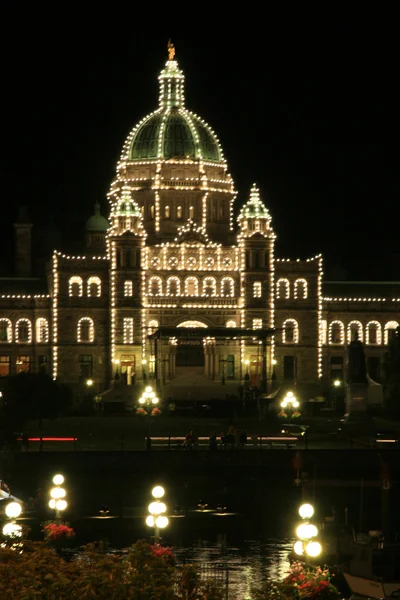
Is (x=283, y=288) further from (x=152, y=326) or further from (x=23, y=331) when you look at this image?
(x=23, y=331)

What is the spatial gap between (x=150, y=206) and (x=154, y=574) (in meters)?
128

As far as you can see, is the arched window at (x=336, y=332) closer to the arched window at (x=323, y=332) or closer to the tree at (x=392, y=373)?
the arched window at (x=323, y=332)

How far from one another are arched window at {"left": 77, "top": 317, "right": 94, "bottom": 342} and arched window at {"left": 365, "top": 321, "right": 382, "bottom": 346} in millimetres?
26864

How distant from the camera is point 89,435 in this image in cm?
11038

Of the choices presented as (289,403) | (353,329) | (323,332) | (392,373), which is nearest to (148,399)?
(289,403)

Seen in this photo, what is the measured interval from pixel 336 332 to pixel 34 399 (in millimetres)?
55512

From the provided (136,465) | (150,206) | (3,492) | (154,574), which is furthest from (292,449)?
(150,206)

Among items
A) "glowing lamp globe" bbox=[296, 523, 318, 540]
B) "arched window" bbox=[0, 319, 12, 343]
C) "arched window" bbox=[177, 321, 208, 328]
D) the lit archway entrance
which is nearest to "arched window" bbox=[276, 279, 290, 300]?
"arched window" bbox=[177, 321, 208, 328]

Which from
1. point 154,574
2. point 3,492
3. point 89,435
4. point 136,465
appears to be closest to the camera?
point 154,574

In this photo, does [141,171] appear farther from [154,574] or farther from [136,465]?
[154,574]

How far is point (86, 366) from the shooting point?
158750 mm

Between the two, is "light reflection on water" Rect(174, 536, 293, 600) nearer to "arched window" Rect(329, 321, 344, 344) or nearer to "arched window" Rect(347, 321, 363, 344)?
"arched window" Rect(329, 321, 344, 344)

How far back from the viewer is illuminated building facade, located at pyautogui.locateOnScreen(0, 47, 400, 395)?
158 meters

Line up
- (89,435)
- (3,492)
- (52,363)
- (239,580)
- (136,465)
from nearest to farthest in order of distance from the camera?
(239,580) < (3,492) < (136,465) < (89,435) < (52,363)
